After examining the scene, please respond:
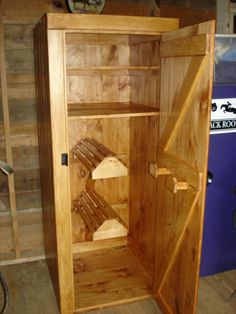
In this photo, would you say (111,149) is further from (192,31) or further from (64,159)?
(192,31)

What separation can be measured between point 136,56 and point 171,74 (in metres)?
0.80

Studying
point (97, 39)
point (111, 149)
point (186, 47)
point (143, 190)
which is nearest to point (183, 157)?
point (186, 47)

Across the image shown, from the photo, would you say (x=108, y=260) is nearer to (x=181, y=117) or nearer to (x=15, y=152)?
(x=15, y=152)

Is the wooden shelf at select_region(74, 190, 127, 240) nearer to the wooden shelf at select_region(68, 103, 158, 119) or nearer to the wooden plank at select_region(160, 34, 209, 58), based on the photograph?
the wooden shelf at select_region(68, 103, 158, 119)

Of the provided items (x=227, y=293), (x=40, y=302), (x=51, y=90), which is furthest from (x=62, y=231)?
(x=227, y=293)

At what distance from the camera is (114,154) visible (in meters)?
2.33

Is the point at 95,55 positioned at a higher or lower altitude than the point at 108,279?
higher

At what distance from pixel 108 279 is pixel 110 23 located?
1774 mm

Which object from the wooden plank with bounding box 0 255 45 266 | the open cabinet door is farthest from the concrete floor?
the open cabinet door

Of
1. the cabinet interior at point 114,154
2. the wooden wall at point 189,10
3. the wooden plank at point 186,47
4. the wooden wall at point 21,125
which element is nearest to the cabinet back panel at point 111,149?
the cabinet interior at point 114,154

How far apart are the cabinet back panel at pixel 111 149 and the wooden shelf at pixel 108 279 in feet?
0.80

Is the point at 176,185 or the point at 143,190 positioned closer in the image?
the point at 176,185

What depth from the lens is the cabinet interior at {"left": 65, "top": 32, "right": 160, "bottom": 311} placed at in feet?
7.70

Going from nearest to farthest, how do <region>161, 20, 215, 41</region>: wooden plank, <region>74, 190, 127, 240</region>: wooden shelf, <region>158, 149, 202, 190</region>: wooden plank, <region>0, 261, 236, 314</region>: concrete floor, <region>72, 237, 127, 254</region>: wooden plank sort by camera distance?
<region>161, 20, 215, 41</region>: wooden plank → <region>158, 149, 202, 190</region>: wooden plank → <region>74, 190, 127, 240</region>: wooden shelf → <region>0, 261, 236, 314</region>: concrete floor → <region>72, 237, 127, 254</region>: wooden plank
